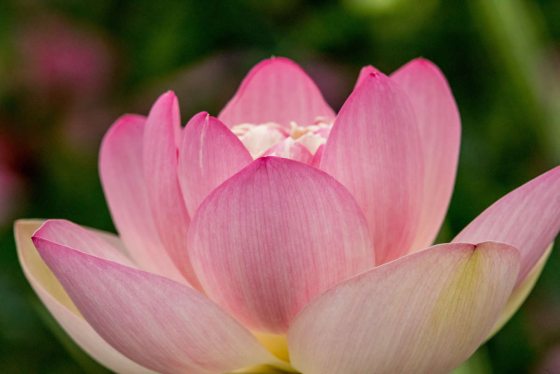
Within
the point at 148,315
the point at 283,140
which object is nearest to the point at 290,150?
the point at 283,140

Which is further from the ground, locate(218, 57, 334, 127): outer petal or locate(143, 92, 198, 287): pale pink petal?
locate(218, 57, 334, 127): outer petal

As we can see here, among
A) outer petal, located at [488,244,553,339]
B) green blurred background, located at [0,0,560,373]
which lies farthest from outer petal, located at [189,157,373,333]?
green blurred background, located at [0,0,560,373]

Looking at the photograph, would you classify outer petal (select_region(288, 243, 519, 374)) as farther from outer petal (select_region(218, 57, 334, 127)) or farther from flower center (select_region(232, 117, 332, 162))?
outer petal (select_region(218, 57, 334, 127))

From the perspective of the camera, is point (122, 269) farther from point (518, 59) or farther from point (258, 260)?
point (518, 59)

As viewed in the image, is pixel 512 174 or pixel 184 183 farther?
pixel 512 174

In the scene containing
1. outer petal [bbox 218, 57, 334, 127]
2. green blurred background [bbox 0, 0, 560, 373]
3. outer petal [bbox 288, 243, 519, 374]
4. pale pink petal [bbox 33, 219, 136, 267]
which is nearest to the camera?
outer petal [bbox 288, 243, 519, 374]

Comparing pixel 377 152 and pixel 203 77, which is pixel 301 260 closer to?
pixel 377 152

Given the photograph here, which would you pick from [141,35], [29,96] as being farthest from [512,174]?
[29,96]
